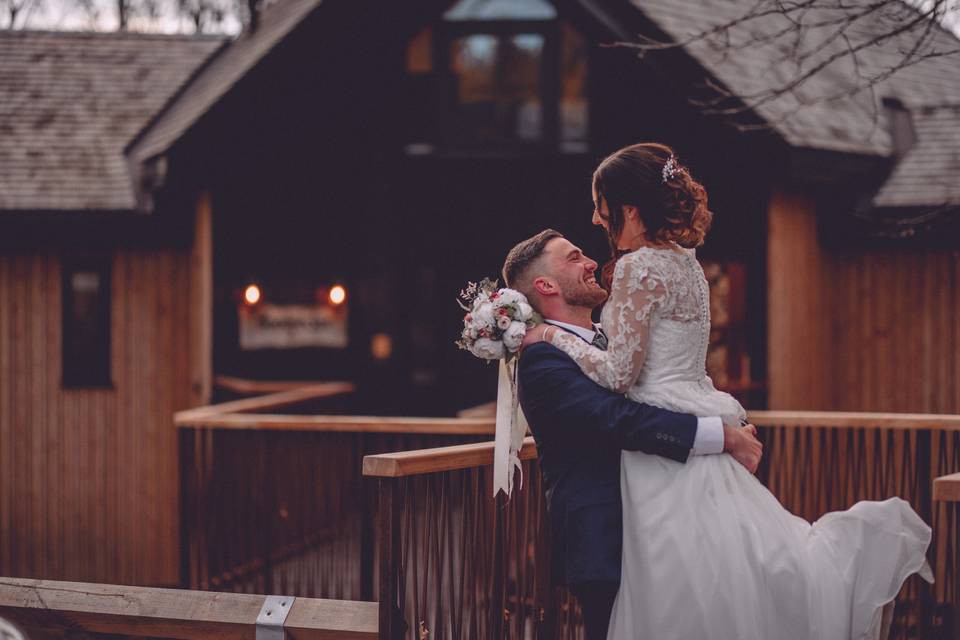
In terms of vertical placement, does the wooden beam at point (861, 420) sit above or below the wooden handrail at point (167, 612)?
above

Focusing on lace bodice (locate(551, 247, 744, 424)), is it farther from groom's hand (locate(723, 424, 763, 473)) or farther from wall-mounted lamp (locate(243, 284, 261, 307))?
wall-mounted lamp (locate(243, 284, 261, 307))

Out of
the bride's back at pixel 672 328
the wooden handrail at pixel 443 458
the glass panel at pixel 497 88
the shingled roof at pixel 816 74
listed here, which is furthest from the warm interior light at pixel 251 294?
the bride's back at pixel 672 328

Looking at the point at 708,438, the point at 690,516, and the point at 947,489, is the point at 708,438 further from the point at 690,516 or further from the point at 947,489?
the point at 947,489

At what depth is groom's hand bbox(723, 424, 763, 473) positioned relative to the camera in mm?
3607

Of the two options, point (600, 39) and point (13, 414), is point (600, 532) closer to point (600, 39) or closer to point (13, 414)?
point (600, 39)

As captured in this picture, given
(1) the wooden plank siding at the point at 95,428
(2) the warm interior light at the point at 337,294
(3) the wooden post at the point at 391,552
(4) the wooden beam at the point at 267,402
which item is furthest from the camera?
(2) the warm interior light at the point at 337,294

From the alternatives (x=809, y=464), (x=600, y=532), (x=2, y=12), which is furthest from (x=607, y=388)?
(x=2, y=12)

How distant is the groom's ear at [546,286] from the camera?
3.86 meters

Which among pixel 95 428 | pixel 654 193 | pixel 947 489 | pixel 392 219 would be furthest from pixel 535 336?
pixel 95 428

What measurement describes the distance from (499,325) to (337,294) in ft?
30.3

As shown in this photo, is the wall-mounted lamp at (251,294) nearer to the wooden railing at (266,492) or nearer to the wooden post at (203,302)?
the wooden post at (203,302)

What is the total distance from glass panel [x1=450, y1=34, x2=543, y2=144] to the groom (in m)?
7.40

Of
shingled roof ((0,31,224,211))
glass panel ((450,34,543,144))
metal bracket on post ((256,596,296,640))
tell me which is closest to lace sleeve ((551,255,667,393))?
metal bracket on post ((256,596,296,640))

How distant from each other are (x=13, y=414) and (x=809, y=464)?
8.06 metres
